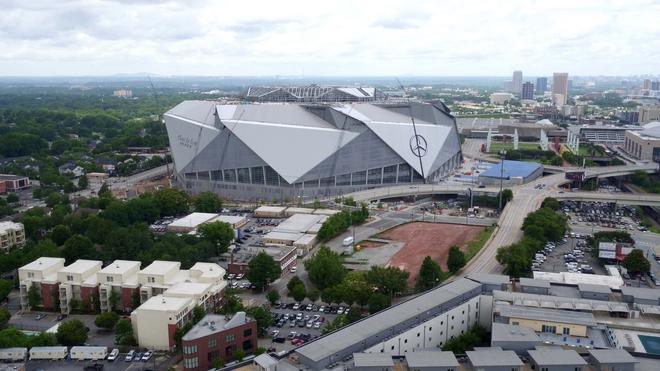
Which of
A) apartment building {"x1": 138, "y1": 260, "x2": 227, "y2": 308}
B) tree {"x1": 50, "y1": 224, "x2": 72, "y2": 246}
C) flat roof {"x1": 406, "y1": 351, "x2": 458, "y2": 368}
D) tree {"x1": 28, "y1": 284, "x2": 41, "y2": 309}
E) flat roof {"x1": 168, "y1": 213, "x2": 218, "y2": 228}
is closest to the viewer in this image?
flat roof {"x1": 406, "y1": 351, "x2": 458, "y2": 368}

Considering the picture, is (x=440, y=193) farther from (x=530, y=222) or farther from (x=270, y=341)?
(x=270, y=341)

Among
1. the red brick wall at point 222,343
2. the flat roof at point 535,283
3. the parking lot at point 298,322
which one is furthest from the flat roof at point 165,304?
the flat roof at point 535,283

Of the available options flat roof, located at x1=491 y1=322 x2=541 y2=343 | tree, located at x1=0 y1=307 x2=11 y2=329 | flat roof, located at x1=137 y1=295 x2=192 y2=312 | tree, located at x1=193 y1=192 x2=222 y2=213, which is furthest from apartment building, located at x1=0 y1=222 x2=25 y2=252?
flat roof, located at x1=491 y1=322 x2=541 y2=343

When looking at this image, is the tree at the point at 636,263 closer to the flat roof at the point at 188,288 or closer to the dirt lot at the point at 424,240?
the dirt lot at the point at 424,240

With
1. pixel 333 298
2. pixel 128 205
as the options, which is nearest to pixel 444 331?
pixel 333 298

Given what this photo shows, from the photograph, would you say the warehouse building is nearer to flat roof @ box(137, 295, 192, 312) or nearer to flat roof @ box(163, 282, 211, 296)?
flat roof @ box(163, 282, 211, 296)

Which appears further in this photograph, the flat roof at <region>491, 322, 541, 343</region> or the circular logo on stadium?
the circular logo on stadium

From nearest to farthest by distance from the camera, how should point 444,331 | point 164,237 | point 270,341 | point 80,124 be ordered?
point 444,331 < point 270,341 < point 164,237 < point 80,124
